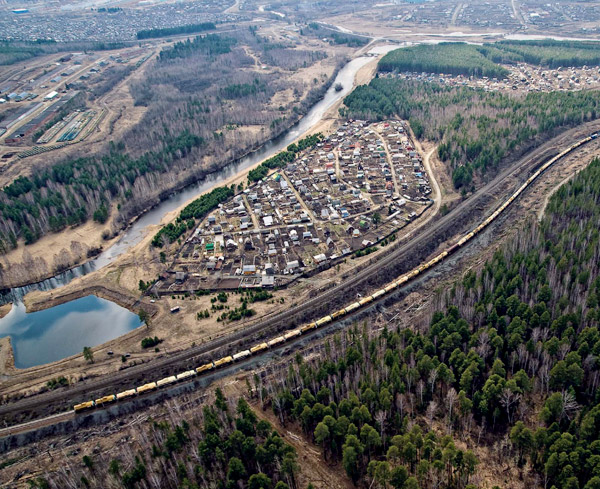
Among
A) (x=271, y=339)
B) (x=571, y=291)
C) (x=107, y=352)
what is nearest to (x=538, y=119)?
(x=571, y=291)

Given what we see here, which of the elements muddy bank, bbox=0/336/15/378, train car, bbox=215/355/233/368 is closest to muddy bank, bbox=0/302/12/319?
muddy bank, bbox=0/336/15/378

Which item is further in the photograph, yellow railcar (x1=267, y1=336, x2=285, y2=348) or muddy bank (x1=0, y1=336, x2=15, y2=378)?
yellow railcar (x1=267, y1=336, x2=285, y2=348)

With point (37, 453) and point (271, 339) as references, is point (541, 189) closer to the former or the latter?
point (271, 339)

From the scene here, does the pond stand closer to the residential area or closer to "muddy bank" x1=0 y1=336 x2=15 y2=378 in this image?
"muddy bank" x1=0 y1=336 x2=15 y2=378

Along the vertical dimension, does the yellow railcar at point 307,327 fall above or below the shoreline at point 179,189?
below

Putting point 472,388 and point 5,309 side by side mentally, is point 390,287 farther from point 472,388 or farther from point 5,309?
point 5,309

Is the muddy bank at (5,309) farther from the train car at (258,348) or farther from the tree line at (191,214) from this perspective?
the train car at (258,348)

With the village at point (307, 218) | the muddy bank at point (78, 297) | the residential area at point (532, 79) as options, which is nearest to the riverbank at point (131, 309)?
the muddy bank at point (78, 297)

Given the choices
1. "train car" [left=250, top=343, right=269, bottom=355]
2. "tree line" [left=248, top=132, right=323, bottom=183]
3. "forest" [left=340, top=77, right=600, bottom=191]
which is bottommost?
"train car" [left=250, top=343, right=269, bottom=355]
